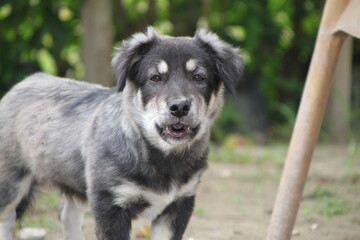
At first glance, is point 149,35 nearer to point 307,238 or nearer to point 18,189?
point 18,189

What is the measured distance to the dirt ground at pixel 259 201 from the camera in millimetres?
4918

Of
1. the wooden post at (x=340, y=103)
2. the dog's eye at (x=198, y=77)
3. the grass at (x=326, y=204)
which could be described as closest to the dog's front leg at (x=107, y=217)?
the dog's eye at (x=198, y=77)

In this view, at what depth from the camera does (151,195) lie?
3.83 meters

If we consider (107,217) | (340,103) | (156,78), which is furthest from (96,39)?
(107,217)

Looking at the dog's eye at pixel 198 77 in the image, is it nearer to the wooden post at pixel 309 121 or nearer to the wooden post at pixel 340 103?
the wooden post at pixel 309 121

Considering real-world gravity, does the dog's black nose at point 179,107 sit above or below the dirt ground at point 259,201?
above

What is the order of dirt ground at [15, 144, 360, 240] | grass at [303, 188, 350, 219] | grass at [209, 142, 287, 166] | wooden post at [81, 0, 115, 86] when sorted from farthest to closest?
1. grass at [209, 142, 287, 166]
2. wooden post at [81, 0, 115, 86]
3. grass at [303, 188, 350, 219]
4. dirt ground at [15, 144, 360, 240]

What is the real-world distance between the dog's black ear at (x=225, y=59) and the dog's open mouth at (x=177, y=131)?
0.37m

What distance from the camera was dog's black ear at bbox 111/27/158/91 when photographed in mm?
3959

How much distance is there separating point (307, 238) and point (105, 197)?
1653 mm

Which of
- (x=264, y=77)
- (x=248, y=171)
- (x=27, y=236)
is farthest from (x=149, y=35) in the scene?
(x=264, y=77)

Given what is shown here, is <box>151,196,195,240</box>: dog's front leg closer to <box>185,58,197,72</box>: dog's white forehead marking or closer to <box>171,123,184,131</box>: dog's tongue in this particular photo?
<box>171,123,184,131</box>: dog's tongue

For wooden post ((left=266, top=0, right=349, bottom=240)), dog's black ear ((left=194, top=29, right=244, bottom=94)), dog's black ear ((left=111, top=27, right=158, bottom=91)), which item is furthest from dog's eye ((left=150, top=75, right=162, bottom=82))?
wooden post ((left=266, top=0, right=349, bottom=240))

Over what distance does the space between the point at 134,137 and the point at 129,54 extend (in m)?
0.50
